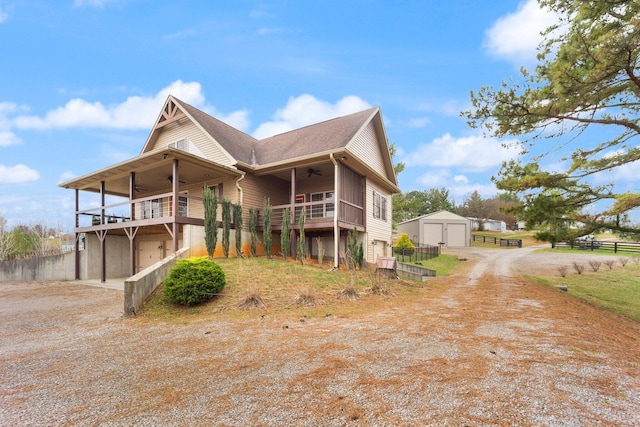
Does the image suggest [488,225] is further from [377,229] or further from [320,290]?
[320,290]

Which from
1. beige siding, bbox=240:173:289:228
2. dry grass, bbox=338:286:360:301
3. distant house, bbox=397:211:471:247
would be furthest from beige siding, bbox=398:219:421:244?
dry grass, bbox=338:286:360:301

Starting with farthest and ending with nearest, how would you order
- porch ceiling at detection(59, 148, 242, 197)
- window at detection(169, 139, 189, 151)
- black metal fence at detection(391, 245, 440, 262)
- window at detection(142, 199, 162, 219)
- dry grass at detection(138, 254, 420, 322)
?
1. black metal fence at detection(391, 245, 440, 262)
2. window at detection(142, 199, 162, 219)
3. window at detection(169, 139, 189, 151)
4. porch ceiling at detection(59, 148, 242, 197)
5. dry grass at detection(138, 254, 420, 322)

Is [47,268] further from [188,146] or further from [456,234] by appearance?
[456,234]

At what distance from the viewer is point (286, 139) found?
1778cm

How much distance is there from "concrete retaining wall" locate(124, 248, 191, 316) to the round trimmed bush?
1.96ft

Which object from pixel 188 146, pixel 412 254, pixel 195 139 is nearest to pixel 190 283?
pixel 195 139

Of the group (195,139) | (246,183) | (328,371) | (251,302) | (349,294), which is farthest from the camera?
(195,139)

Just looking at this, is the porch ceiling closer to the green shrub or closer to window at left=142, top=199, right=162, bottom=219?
window at left=142, top=199, right=162, bottom=219

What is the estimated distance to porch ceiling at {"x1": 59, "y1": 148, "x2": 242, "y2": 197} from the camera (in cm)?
1205

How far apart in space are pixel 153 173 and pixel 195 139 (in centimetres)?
266

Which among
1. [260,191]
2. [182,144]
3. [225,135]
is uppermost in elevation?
[225,135]

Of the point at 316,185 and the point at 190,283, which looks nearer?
the point at 190,283

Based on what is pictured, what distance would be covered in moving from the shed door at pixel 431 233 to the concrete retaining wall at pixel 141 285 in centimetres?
3061

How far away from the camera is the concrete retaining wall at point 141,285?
7516 mm
